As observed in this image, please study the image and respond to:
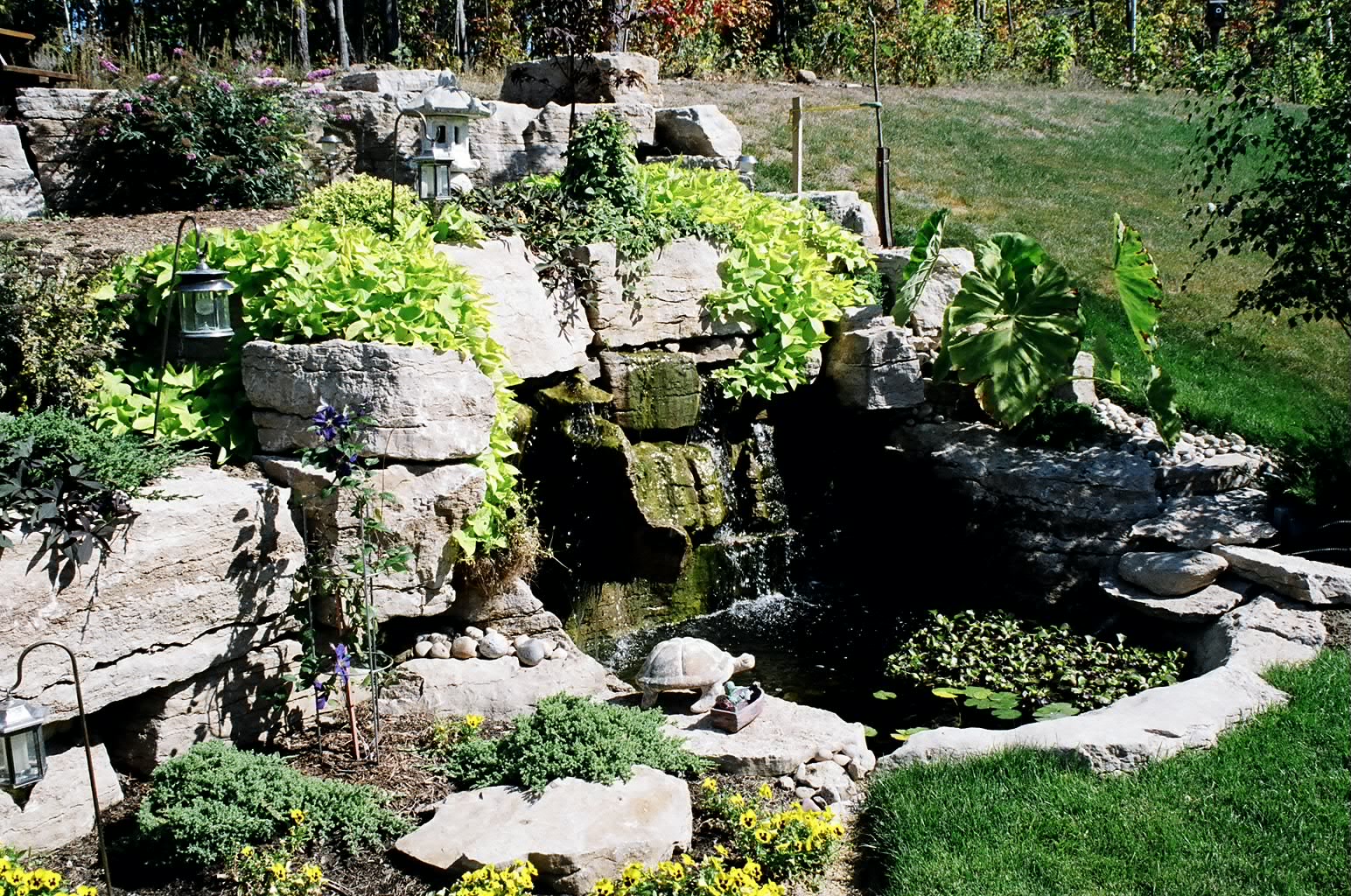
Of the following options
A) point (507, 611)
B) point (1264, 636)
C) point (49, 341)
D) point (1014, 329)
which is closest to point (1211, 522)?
point (1264, 636)

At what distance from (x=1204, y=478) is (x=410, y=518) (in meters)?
5.52

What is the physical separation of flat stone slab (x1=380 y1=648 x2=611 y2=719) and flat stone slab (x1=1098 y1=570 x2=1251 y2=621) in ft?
11.2

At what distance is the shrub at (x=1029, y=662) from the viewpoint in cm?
664

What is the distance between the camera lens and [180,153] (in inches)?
359

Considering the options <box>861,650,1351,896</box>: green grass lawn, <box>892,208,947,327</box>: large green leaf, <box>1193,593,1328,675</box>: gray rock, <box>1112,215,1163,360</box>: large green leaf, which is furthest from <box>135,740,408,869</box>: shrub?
<box>1112,215,1163,360</box>: large green leaf

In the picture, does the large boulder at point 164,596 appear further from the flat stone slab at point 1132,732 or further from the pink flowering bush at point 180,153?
the pink flowering bush at point 180,153

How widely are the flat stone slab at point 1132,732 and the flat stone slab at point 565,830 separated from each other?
3.86 ft

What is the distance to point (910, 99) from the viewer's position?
19.2 m

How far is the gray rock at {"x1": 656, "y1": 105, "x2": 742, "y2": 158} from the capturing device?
442 inches

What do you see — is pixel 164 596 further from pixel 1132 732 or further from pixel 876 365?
pixel 876 365

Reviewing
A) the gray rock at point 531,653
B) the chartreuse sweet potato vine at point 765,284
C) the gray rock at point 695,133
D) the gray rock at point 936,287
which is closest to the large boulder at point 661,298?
the chartreuse sweet potato vine at point 765,284

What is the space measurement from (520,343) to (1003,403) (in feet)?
11.0

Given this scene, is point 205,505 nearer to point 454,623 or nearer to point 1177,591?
point 454,623

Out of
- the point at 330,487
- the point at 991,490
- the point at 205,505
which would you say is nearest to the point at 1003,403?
the point at 991,490
